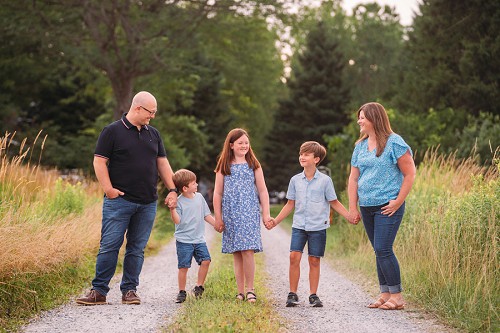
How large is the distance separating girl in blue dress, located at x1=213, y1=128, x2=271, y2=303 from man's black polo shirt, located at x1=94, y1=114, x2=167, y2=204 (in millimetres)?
762

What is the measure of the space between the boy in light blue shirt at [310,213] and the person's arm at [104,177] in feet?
5.34

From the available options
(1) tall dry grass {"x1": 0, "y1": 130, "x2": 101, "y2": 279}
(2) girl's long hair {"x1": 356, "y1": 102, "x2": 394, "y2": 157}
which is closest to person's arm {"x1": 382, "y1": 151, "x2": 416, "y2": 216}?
(2) girl's long hair {"x1": 356, "y1": 102, "x2": 394, "y2": 157}

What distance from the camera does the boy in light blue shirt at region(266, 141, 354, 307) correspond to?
8.10m

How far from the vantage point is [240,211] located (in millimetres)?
8062

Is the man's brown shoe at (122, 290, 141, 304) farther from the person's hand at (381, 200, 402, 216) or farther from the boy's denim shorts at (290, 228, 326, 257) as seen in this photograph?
the person's hand at (381, 200, 402, 216)

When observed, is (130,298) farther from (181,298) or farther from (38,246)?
(38,246)

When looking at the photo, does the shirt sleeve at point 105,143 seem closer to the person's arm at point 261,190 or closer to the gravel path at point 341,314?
the person's arm at point 261,190

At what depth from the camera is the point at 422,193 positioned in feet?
39.2

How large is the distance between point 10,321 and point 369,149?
3.82 meters

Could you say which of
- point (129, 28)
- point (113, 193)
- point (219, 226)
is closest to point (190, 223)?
point (219, 226)

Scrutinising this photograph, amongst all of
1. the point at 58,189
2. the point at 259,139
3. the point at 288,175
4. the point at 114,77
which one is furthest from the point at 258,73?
the point at 58,189

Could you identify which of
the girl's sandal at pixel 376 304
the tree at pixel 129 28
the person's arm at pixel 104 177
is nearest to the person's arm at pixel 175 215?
the person's arm at pixel 104 177

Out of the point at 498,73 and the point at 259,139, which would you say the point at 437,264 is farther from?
the point at 259,139

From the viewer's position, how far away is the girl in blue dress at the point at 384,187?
7.58m
